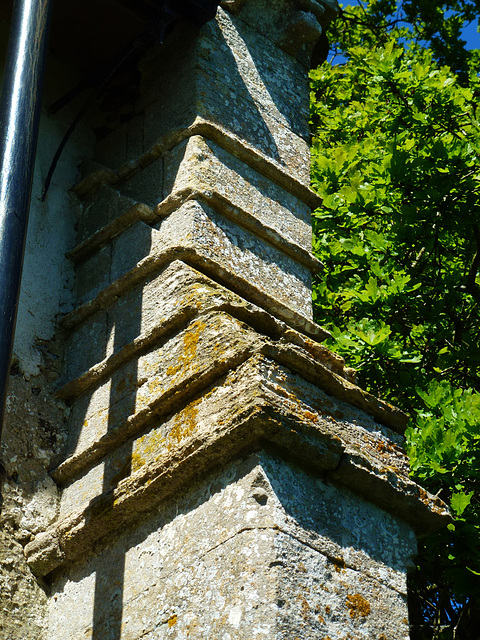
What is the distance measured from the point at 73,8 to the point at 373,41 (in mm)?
4296

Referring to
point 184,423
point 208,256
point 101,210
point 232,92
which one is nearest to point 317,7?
point 232,92

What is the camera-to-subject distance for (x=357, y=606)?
96.0 inches

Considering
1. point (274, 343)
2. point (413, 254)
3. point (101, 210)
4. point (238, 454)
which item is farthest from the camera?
point (413, 254)

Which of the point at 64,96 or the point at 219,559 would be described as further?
the point at 64,96

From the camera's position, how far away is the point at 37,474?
303cm

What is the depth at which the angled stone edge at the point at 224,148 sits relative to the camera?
356 centimetres

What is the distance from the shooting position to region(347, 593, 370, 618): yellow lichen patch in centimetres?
241

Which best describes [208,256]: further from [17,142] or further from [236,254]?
[17,142]

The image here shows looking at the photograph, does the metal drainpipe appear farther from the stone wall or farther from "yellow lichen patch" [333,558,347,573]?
"yellow lichen patch" [333,558,347,573]

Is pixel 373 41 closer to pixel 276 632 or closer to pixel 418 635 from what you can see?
pixel 418 635

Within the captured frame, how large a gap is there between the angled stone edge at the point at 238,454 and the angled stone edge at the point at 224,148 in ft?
4.31

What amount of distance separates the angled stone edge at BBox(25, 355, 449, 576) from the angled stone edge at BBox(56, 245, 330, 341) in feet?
2.04

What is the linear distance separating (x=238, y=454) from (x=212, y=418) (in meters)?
0.14

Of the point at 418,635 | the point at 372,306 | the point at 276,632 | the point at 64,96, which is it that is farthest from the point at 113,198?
the point at 418,635
